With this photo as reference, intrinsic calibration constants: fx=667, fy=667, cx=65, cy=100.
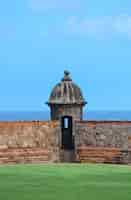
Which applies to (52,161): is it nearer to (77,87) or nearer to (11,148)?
(11,148)

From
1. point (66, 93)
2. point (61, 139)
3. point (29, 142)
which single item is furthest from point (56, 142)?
point (66, 93)

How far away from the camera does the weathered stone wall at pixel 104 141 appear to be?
2525 centimetres

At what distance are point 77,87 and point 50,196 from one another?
1099cm

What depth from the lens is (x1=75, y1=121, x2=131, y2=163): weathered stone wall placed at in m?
25.2

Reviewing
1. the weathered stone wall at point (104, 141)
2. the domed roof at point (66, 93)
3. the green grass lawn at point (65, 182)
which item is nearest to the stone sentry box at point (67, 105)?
the domed roof at point (66, 93)

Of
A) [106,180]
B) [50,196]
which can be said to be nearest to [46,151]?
[106,180]

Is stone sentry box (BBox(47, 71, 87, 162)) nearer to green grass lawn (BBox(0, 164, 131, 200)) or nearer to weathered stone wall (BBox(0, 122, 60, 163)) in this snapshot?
weathered stone wall (BBox(0, 122, 60, 163))

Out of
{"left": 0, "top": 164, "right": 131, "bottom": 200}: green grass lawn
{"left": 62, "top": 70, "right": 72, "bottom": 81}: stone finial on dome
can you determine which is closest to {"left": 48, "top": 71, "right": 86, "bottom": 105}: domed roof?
{"left": 62, "top": 70, "right": 72, "bottom": 81}: stone finial on dome

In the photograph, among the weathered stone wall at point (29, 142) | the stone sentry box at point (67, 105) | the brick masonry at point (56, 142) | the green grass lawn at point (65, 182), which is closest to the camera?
the green grass lawn at point (65, 182)

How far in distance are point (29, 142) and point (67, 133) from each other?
2943 millimetres

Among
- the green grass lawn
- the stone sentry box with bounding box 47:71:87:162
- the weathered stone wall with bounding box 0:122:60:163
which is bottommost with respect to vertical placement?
the green grass lawn

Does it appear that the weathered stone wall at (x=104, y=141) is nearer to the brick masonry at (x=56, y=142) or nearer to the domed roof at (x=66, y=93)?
the brick masonry at (x=56, y=142)

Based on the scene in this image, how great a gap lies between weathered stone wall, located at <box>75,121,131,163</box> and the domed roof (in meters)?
1.26

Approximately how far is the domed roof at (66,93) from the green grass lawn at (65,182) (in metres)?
3.19
